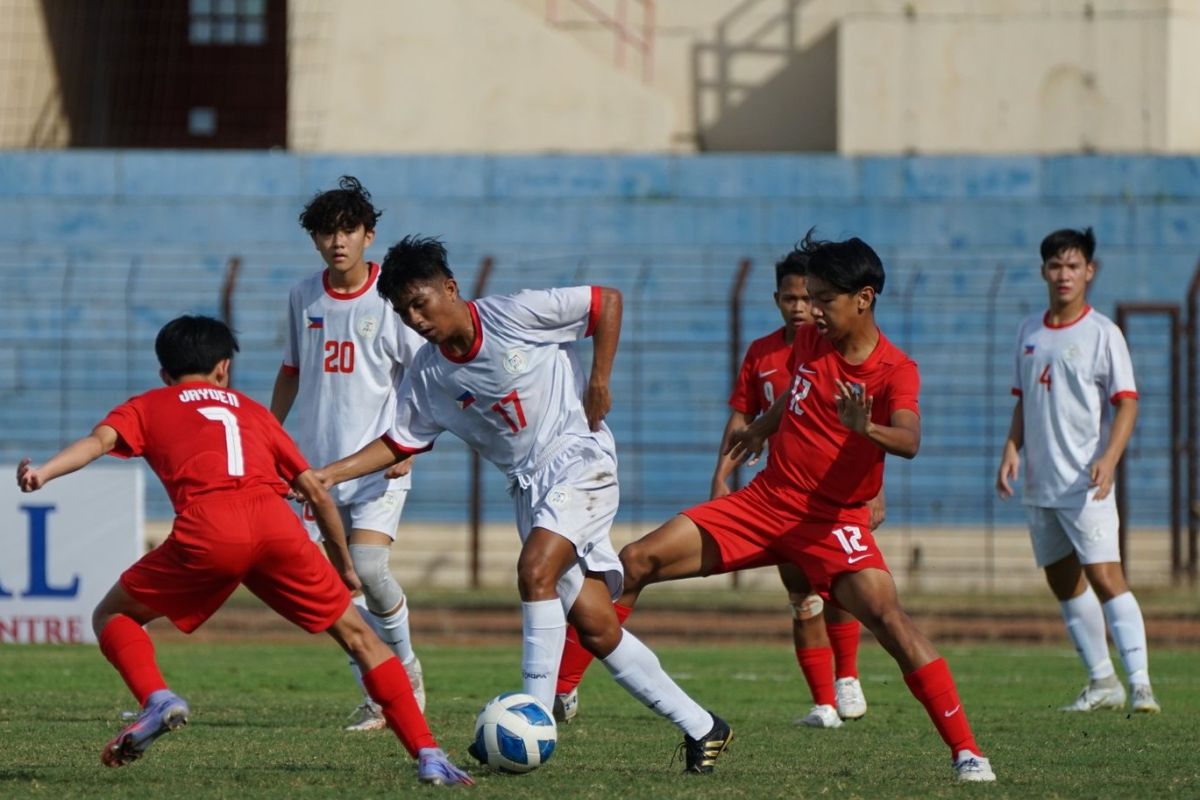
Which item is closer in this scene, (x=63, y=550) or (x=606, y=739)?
(x=606, y=739)

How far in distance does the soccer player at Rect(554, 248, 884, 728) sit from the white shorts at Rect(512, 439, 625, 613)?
1.73 m

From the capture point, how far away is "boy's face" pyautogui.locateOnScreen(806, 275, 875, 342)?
7137 mm

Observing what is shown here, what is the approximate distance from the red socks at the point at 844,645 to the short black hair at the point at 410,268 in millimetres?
3255

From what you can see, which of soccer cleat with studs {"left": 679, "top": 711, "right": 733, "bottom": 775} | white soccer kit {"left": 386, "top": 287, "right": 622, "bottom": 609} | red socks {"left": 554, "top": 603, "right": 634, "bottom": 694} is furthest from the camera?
red socks {"left": 554, "top": 603, "right": 634, "bottom": 694}

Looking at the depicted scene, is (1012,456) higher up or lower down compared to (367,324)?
lower down

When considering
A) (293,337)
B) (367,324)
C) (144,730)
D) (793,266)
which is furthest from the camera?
(793,266)

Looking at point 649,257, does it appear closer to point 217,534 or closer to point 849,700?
point 849,700

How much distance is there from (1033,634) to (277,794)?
10.7 metres

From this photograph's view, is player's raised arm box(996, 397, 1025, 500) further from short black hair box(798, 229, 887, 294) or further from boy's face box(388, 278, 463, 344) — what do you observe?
boy's face box(388, 278, 463, 344)

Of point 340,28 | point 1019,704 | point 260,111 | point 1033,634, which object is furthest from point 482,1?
point 1019,704

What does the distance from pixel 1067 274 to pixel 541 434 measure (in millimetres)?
4039

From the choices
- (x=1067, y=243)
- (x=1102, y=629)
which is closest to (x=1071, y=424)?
(x=1067, y=243)

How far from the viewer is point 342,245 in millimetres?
8891

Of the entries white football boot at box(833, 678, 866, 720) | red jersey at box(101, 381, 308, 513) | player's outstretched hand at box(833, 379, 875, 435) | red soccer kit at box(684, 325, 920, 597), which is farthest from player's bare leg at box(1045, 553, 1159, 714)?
red jersey at box(101, 381, 308, 513)
